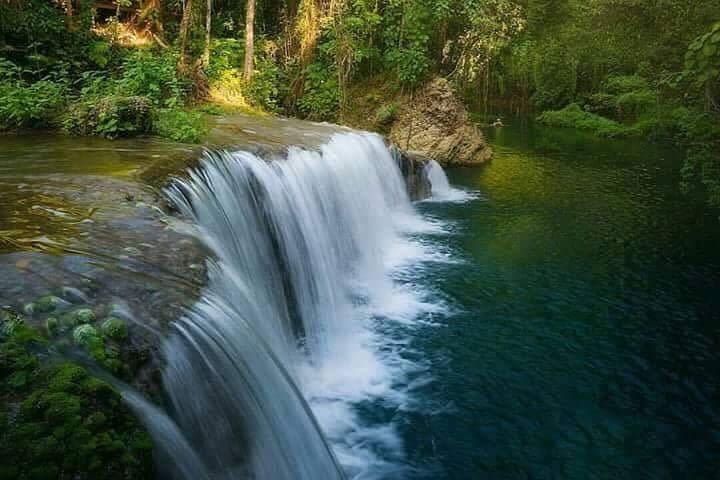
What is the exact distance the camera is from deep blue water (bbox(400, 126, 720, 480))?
5.71 meters

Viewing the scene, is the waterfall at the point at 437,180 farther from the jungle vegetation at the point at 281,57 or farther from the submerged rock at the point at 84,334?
the submerged rock at the point at 84,334

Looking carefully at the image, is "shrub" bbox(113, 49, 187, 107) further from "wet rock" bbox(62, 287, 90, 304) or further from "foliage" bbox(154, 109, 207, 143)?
"wet rock" bbox(62, 287, 90, 304)

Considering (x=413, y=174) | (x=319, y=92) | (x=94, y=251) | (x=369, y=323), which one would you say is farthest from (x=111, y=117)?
(x=319, y=92)

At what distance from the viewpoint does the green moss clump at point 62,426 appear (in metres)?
2.42

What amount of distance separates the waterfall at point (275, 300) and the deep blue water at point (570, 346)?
1164 mm

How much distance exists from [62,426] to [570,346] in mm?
6771

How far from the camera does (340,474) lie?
194 inches

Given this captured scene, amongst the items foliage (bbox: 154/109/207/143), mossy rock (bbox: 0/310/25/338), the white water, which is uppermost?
foliage (bbox: 154/109/207/143)

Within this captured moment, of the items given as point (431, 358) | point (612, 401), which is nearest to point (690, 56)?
point (612, 401)

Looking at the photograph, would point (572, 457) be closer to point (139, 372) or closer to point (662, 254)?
point (139, 372)

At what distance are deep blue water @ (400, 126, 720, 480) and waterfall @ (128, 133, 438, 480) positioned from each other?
1.16 metres

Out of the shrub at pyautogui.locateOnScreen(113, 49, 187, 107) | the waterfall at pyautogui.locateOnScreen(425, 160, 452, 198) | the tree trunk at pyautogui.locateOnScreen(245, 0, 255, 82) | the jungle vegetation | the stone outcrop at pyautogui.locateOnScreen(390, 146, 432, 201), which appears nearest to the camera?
the jungle vegetation

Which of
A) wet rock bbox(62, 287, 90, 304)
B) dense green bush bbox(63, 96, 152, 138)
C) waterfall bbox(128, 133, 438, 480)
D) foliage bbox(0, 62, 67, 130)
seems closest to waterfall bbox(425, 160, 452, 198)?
waterfall bbox(128, 133, 438, 480)

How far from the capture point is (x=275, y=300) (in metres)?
7.16
